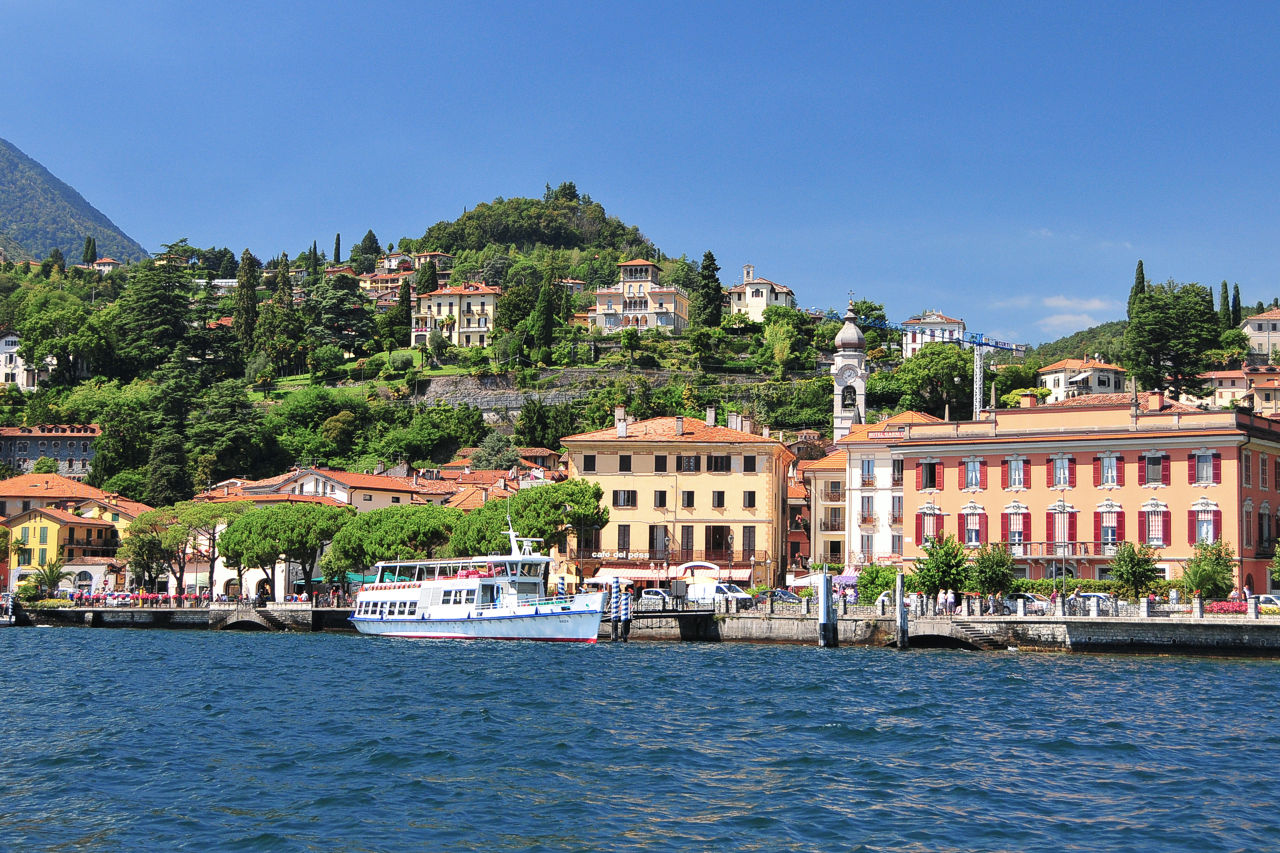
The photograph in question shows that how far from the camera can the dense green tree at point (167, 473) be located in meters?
93.9

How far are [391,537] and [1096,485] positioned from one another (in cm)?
3025

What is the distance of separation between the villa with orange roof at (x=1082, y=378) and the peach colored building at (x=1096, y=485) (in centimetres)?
5787

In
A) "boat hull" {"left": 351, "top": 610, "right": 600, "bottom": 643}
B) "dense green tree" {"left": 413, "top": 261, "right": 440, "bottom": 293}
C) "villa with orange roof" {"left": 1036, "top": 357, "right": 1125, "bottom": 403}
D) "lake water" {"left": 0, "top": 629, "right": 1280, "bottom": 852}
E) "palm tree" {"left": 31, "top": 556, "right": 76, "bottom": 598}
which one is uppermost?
"dense green tree" {"left": 413, "top": 261, "right": 440, "bottom": 293}

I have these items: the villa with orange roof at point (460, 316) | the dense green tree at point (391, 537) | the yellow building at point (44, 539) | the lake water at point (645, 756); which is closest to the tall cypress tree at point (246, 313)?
the villa with orange roof at point (460, 316)

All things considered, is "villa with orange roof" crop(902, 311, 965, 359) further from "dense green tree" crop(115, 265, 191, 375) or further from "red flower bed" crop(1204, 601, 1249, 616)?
"red flower bed" crop(1204, 601, 1249, 616)

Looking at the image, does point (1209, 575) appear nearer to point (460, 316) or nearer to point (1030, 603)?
point (1030, 603)

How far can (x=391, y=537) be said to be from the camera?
61.2 m

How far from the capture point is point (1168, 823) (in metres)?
19.0

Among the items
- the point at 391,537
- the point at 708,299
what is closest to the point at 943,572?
the point at 391,537

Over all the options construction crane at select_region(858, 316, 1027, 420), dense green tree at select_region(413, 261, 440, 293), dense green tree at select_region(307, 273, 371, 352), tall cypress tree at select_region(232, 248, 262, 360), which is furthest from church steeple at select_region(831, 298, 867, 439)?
dense green tree at select_region(413, 261, 440, 293)

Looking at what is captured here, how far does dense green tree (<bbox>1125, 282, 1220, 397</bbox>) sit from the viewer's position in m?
95.2

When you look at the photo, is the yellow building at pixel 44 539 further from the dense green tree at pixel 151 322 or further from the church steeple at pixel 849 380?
the dense green tree at pixel 151 322

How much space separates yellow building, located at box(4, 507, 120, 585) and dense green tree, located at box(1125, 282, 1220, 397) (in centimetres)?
6949

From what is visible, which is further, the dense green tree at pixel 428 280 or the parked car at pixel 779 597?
the dense green tree at pixel 428 280
